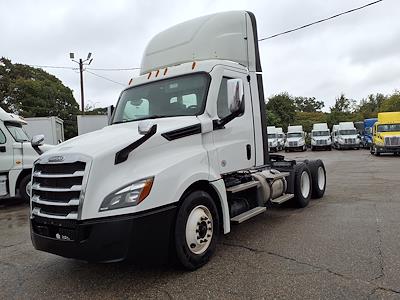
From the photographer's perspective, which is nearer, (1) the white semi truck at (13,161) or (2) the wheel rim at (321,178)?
(2) the wheel rim at (321,178)

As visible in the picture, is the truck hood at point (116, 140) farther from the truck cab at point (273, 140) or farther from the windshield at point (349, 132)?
the windshield at point (349, 132)

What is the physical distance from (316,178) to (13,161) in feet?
25.8

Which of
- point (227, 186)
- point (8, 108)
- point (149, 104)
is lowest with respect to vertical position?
point (227, 186)

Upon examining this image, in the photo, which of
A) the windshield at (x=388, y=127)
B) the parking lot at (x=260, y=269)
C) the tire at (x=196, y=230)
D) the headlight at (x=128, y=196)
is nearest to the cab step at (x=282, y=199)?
Result: the parking lot at (x=260, y=269)

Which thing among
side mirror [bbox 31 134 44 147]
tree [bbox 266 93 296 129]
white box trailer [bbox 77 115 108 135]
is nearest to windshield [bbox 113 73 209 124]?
side mirror [bbox 31 134 44 147]

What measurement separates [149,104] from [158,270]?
7.57 feet

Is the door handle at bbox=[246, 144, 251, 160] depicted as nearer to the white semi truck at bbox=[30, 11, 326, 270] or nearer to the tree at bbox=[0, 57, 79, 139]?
the white semi truck at bbox=[30, 11, 326, 270]

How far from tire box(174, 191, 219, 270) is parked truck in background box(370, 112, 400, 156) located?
75.2 feet

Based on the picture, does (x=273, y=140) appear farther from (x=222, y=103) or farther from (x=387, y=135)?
(x=222, y=103)

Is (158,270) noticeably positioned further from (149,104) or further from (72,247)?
(149,104)

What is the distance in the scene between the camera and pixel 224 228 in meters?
4.94

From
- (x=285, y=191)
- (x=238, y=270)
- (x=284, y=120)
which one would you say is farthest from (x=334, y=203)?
(x=284, y=120)

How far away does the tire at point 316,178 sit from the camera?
8.71 meters

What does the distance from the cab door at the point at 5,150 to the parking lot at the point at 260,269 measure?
157 inches
